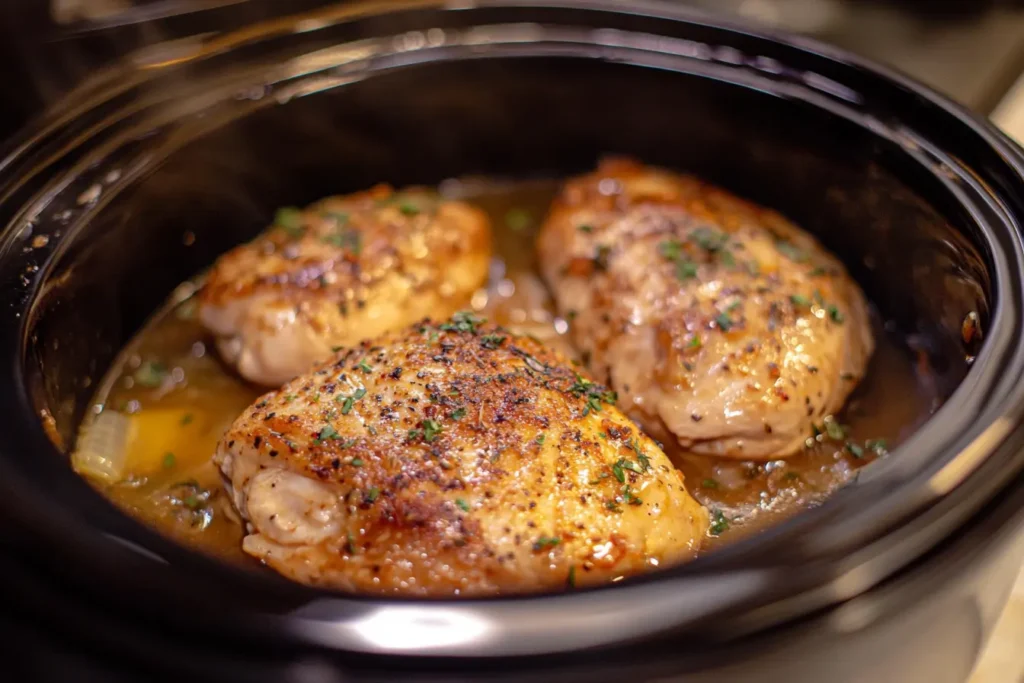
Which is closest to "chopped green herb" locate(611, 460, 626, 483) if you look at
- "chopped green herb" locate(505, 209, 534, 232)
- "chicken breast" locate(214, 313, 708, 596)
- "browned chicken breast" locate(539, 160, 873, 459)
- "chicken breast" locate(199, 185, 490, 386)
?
"chicken breast" locate(214, 313, 708, 596)

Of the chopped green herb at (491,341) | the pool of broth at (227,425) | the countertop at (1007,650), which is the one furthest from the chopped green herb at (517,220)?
the countertop at (1007,650)

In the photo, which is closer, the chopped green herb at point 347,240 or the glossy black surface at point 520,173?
the glossy black surface at point 520,173

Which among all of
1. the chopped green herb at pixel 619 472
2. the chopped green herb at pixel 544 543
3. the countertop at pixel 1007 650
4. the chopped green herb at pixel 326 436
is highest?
the chopped green herb at pixel 326 436

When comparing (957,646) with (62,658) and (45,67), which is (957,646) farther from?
(45,67)

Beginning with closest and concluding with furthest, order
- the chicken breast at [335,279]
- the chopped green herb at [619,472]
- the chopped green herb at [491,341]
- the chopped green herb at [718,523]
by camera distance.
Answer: the chopped green herb at [619,472] < the chopped green herb at [718,523] < the chopped green herb at [491,341] < the chicken breast at [335,279]

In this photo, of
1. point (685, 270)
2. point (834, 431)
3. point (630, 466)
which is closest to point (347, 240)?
point (685, 270)

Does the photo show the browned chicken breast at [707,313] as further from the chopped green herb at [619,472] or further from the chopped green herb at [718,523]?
the chopped green herb at [619,472]

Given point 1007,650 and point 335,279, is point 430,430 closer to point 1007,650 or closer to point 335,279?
point 335,279
